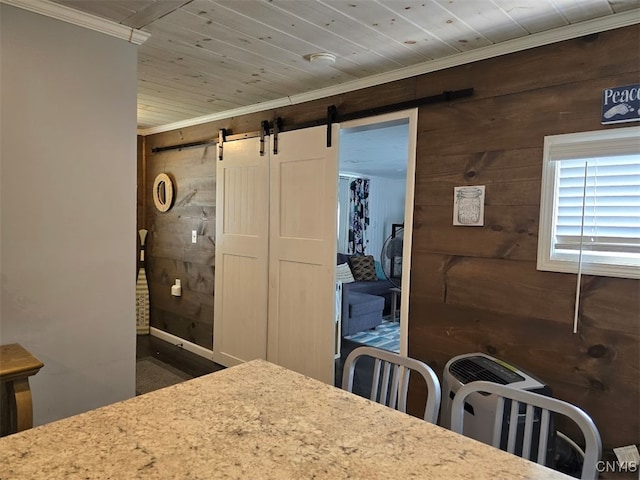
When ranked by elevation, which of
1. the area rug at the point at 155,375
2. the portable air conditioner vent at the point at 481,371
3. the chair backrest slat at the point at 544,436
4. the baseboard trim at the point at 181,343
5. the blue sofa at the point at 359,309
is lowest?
the area rug at the point at 155,375

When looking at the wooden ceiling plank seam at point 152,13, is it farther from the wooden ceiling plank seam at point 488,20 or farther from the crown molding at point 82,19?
the wooden ceiling plank seam at point 488,20

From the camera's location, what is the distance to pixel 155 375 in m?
3.46

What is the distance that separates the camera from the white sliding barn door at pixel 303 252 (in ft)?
9.49

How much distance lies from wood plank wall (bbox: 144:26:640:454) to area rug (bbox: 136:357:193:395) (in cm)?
197

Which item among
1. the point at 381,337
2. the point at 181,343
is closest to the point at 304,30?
the point at 181,343

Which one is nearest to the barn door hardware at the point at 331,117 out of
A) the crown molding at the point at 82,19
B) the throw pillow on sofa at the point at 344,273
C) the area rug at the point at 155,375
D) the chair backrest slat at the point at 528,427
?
the crown molding at the point at 82,19

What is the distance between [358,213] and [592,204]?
206 inches

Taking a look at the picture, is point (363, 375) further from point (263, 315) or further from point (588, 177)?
point (588, 177)

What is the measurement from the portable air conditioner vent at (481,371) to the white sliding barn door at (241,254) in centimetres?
175

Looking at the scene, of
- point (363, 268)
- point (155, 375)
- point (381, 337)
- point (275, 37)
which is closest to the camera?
point (275, 37)

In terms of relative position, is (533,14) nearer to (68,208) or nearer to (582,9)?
(582,9)

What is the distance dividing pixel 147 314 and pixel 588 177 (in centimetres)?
428

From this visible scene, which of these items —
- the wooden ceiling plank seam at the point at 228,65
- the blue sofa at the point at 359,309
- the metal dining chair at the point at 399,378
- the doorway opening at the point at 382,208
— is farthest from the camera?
the blue sofa at the point at 359,309

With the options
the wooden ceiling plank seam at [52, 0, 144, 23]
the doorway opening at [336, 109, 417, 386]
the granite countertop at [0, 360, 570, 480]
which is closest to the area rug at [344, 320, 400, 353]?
the doorway opening at [336, 109, 417, 386]
